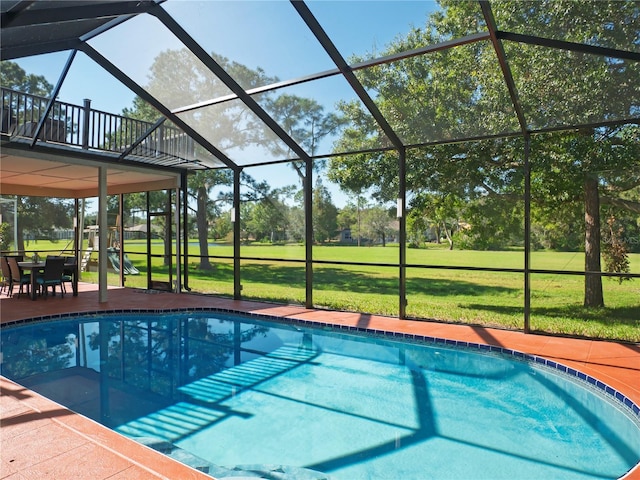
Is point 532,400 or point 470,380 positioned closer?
point 532,400

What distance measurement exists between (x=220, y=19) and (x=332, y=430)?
4.80m

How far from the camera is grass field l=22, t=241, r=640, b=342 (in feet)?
34.0

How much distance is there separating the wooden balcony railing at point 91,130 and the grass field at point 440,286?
298cm

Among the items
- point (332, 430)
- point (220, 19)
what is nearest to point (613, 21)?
point (220, 19)

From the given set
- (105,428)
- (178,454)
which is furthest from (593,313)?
(105,428)

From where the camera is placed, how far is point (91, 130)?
7281 mm

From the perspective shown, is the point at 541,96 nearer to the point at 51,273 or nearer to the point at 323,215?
the point at 51,273

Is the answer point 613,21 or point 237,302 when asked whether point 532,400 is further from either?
point 237,302

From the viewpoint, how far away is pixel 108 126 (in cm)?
757

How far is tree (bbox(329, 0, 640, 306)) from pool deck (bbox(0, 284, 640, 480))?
9.37ft

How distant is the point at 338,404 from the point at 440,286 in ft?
46.0

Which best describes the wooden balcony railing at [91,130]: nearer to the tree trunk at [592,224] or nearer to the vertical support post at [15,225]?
the vertical support post at [15,225]

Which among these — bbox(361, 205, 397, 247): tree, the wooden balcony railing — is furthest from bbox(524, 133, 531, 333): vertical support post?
bbox(361, 205, 397, 247): tree

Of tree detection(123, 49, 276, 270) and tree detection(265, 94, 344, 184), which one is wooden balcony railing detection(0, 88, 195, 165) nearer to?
tree detection(123, 49, 276, 270)
